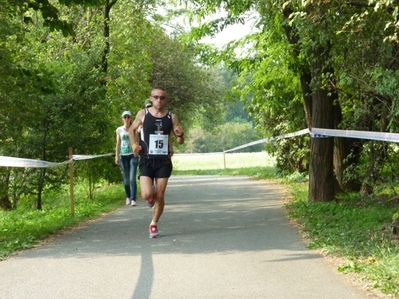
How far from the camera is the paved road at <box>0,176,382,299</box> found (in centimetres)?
744

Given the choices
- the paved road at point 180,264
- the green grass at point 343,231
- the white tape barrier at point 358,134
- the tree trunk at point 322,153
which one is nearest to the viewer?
the paved road at point 180,264

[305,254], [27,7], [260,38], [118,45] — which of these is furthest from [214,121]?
[305,254]

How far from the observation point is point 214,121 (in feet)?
162

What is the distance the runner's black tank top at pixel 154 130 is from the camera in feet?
37.2

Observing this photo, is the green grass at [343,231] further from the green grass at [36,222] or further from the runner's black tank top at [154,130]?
the runner's black tank top at [154,130]

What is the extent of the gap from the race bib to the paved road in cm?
114

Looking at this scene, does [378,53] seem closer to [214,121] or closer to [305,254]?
[305,254]

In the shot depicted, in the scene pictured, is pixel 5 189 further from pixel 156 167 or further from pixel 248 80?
pixel 248 80

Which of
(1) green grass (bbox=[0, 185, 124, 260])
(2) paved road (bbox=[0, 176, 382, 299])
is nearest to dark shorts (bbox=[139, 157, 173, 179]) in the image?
(2) paved road (bbox=[0, 176, 382, 299])

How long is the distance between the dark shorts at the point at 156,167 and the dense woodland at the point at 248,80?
→ 2473mm

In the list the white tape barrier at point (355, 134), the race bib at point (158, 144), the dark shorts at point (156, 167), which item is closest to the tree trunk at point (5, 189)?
the dark shorts at point (156, 167)

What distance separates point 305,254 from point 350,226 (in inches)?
97.1

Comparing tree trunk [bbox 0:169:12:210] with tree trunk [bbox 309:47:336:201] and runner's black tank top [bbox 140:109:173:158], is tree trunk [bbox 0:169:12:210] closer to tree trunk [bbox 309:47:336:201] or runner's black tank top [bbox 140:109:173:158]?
runner's black tank top [bbox 140:109:173:158]

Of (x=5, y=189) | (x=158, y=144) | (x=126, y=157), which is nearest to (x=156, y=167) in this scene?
(x=158, y=144)
